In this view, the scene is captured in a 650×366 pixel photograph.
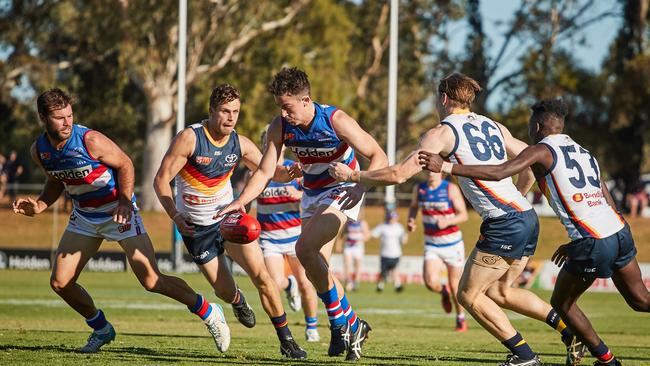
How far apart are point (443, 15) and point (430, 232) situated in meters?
33.9

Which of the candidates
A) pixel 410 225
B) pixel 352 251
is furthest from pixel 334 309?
pixel 352 251

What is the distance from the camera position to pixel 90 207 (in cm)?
948

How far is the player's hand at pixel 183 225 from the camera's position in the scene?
9.55 meters

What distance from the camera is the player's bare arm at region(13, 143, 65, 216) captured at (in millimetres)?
9484

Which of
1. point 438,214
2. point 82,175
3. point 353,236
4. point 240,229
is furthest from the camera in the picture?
point 353,236

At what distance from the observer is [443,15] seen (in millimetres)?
48000

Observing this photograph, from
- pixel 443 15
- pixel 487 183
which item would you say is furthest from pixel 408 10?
pixel 487 183

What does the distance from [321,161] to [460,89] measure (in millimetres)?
1649

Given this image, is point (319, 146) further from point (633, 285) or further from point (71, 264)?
point (633, 285)

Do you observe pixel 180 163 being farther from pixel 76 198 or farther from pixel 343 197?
pixel 343 197

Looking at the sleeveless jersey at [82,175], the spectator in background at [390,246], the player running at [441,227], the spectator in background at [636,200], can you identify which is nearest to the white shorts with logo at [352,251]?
the spectator in background at [390,246]

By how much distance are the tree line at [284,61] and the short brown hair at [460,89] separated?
30.4m

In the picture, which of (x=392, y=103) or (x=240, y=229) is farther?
(x=392, y=103)

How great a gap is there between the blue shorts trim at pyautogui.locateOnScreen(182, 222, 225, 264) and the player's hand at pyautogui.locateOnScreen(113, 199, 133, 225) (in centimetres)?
80
